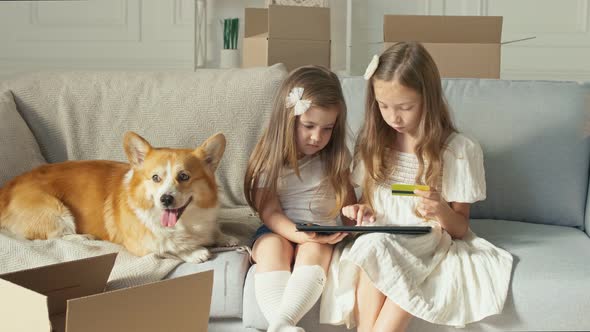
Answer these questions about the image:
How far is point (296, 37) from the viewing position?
2.69 meters

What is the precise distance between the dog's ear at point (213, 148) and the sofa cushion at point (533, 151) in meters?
0.77

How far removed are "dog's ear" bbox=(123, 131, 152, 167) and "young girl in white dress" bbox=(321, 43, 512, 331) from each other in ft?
1.90

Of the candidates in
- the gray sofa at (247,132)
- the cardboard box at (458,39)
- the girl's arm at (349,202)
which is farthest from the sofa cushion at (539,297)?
the cardboard box at (458,39)

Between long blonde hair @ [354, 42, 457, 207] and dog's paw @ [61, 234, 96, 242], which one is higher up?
long blonde hair @ [354, 42, 457, 207]

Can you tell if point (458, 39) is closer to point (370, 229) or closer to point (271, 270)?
point (370, 229)

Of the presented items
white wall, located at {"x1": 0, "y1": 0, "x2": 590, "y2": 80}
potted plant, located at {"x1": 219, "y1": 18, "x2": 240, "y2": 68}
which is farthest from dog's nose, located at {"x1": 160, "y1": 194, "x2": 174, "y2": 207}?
white wall, located at {"x1": 0, "y1": 0, "x2": 590, "y2": 80}

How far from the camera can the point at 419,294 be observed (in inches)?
66.4

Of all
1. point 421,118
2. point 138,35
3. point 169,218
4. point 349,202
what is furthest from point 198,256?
point 138,35

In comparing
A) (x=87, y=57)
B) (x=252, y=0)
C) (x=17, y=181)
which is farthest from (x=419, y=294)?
(x=87, y=57)

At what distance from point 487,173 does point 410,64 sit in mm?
549

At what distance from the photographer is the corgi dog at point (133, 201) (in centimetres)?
198

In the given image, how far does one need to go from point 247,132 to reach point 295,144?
405mm

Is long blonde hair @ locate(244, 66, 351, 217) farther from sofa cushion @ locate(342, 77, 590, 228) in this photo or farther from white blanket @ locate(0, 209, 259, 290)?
sofa cushion @ locate(342, 77, 590, 228)

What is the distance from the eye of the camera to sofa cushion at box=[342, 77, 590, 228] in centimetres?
228
